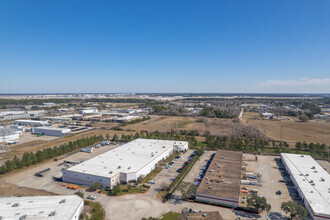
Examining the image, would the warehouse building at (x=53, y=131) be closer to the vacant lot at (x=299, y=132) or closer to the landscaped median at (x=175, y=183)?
the landscaped median at (x=175, y=183)

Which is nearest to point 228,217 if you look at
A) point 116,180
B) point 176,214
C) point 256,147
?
point 176,214

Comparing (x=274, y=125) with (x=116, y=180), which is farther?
(x=274, y=125)

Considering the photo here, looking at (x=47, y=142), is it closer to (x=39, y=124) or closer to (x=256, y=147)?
(x=39, y=124)

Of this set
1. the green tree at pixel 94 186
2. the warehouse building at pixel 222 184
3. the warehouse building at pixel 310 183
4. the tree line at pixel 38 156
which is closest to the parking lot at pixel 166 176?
the warehouse building at pixel 222 184

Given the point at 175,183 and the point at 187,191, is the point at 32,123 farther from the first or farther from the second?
the point at 187,191

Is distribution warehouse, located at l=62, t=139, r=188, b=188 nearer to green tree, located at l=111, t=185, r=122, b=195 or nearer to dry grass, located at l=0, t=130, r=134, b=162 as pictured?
green tree, located at l=111, t=185, r=122, b=195

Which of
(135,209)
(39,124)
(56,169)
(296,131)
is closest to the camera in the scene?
(135,209)

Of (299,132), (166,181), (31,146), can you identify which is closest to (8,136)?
(31,146)
